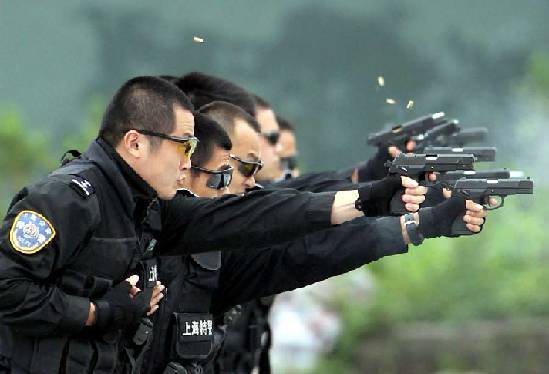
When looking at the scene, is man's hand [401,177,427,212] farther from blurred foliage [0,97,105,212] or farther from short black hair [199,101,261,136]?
blurred foliage [0,97,105,212]

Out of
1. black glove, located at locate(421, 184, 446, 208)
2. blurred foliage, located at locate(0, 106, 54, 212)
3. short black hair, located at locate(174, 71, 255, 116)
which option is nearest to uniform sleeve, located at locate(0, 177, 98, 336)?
black glove, located at locate(421, 184, 446, 208)

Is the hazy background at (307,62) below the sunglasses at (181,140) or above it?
above

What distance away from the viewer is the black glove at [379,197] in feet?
18.4

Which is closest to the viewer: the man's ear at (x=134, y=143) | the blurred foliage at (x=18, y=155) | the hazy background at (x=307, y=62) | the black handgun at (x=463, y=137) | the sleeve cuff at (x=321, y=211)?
the sleeve cuff at (x=321, y=211)

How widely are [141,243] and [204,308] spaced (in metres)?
0.92

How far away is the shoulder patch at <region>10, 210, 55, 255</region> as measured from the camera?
5430 millimetres

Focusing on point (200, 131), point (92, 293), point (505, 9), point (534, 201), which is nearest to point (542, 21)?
point (505, 9)

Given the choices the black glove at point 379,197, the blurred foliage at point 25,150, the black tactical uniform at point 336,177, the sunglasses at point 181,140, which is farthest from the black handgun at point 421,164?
the blurred foliage at point 25,150

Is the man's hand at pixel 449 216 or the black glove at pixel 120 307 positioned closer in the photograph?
the black glove at pixel 120 307

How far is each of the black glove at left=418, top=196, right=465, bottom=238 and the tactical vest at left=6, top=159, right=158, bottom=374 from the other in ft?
3.99


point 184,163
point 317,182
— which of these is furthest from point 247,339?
point 184,163

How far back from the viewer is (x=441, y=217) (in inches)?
246

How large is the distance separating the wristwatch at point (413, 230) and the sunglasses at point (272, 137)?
243 cm

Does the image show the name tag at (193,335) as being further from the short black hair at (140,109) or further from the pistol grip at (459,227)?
the pistol grip at (459,227)
